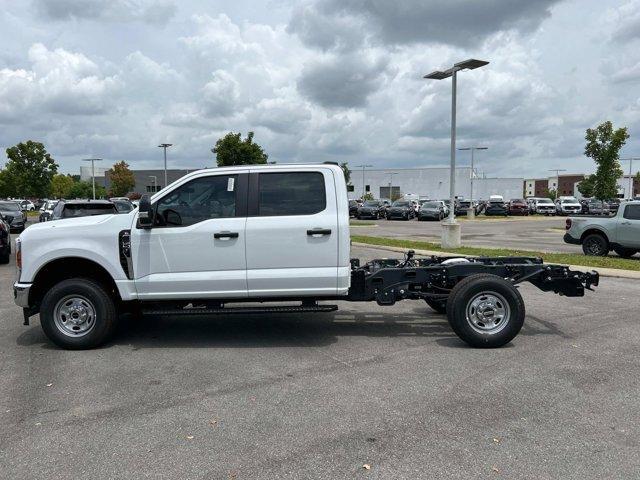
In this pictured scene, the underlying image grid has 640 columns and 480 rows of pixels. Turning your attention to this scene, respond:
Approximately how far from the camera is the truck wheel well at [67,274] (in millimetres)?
6355

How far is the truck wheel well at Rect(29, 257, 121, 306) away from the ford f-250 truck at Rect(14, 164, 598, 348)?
0.04m

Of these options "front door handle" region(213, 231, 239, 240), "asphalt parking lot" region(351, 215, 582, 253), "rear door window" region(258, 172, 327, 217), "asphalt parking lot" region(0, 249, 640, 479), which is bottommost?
"asphalt parking lot" region(0, 249, 640, 479)

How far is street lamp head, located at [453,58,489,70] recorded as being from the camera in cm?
1642

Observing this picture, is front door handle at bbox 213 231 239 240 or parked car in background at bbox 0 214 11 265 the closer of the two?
front door handle at bbox 213 231 239 240

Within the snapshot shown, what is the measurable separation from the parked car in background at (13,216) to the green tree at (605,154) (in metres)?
32.1

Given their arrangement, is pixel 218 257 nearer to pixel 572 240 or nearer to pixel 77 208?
pixel 77 208

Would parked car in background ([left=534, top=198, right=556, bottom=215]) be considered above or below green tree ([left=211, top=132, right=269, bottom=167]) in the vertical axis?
below

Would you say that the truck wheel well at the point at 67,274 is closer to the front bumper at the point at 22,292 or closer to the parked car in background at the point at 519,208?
the front bumper at the point at 22,292

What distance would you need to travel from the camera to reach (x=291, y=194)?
20.8 ft

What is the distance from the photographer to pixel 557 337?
682 cm

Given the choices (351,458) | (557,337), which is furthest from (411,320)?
(351,458)

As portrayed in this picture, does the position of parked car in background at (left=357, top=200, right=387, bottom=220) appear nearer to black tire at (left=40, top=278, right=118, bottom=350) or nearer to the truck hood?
the truck hood

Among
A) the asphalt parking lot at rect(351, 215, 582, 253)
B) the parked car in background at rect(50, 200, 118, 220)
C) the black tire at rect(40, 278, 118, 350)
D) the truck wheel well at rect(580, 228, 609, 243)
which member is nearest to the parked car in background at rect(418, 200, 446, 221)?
the asphalt parking lot at rect(351, 215, 582, 253)

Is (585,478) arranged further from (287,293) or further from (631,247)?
(631,247)
